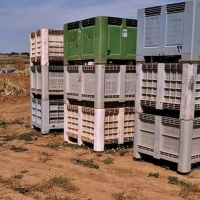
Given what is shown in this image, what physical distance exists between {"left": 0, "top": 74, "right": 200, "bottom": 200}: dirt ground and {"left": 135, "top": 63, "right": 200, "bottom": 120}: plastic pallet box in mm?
1187

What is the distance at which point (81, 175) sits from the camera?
19.2ft

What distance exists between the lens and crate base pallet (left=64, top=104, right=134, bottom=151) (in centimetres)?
732

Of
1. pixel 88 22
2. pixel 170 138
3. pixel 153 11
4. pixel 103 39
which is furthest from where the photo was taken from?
pixel 88 22

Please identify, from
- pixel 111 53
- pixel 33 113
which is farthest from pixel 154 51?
pixel 33 113

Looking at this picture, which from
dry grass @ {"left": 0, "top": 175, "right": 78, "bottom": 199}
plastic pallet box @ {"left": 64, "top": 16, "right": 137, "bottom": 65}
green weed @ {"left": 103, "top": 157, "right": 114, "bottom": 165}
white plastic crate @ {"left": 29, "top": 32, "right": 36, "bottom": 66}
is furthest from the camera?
white plastic crate @ {"left": 29, "top": 32, "right": 36, "bottom": 66}

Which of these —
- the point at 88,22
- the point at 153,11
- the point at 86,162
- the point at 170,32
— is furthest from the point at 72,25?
the point at 86,162

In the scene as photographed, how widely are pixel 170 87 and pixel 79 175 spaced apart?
7.59 ft

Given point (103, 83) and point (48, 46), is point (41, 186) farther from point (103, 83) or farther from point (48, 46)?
point (48, 46)

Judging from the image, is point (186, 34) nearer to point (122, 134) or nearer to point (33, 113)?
point (122, 134)

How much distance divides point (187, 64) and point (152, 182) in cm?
213

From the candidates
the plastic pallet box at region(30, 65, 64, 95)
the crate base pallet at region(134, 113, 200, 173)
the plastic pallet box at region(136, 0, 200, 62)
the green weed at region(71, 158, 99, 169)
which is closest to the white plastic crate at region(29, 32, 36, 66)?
the plastic pallet box at region(30, 65, 64, 95)

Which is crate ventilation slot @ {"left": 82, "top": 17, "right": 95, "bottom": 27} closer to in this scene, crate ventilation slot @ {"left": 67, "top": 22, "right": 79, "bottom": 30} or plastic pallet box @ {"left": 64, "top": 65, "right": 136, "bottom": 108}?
crate ventilation slot @ {"left": 67, "top": 22, "right": 79, "bottom": 30}

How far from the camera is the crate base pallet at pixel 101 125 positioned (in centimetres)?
732

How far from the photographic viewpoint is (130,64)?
7.89 m
